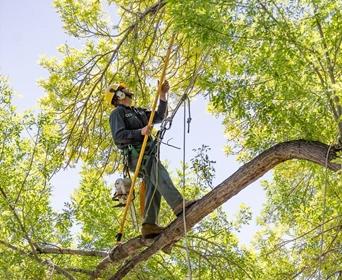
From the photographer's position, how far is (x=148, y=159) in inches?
204

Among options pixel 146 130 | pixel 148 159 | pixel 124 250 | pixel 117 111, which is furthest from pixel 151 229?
pixel 117 111

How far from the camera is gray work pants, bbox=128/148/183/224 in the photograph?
4973mm

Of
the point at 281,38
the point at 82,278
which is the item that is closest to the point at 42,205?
the point at 82,278

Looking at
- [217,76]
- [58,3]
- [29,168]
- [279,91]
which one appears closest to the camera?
[279,91]

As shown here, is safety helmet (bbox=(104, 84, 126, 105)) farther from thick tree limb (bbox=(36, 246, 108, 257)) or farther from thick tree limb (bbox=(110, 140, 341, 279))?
thick tree limb (bbox=(36, 246, 108, 257))

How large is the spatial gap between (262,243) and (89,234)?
92.3 inches

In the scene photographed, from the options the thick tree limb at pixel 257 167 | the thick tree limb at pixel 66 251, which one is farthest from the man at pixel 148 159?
the thick tree limb at pixel 66 251

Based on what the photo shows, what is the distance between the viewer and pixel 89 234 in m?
7.39

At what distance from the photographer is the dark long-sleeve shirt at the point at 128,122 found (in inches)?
203

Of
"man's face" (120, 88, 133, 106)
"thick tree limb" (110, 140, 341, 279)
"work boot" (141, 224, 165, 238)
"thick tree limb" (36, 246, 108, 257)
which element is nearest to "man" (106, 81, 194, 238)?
"work boot" (141, 224, 165, 238)

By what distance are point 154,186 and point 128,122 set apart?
2.16 feet

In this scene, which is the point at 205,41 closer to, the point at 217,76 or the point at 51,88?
the point at 217,76

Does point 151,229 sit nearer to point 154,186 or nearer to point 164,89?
point 154,186

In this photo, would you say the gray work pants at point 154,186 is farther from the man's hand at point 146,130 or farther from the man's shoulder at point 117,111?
the man's shoulder at point 117,111
